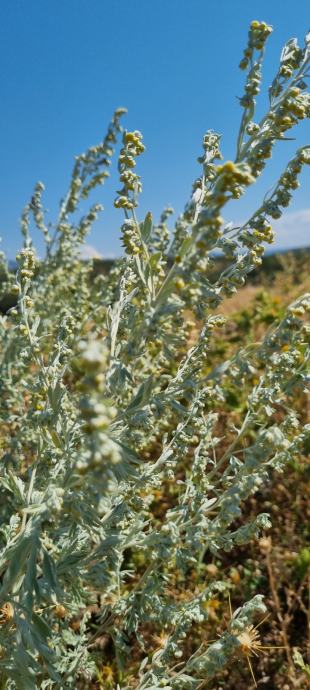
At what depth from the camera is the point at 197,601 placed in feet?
6.67

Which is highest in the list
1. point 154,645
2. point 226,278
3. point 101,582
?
point 226,278

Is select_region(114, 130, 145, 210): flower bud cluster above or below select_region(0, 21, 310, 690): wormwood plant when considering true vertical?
above

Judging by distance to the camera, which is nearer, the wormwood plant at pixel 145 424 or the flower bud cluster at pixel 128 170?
the wormwood plant at pixel 145 424

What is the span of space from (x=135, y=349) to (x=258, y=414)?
779 millimetres

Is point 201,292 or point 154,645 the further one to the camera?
point 154,645

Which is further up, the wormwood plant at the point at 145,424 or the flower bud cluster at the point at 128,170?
the flower bud cluster at the point at 128,170

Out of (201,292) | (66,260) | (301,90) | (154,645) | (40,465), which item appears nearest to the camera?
(201,292)

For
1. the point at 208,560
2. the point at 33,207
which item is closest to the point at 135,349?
the point at 208,560

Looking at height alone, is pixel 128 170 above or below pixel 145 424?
above

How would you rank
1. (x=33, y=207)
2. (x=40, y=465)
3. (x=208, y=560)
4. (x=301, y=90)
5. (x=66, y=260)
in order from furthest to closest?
(x=66, y=260)
(x=33, y=207)
(x=208, y=560)
(x=40, y=465)
(x=301, y=90)

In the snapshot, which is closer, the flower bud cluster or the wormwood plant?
the wormwood plant

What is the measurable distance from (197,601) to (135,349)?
1.18 metres

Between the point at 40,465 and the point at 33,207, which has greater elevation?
the point at 33,207

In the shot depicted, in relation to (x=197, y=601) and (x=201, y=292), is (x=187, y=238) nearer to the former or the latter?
(x=201, y=292)
